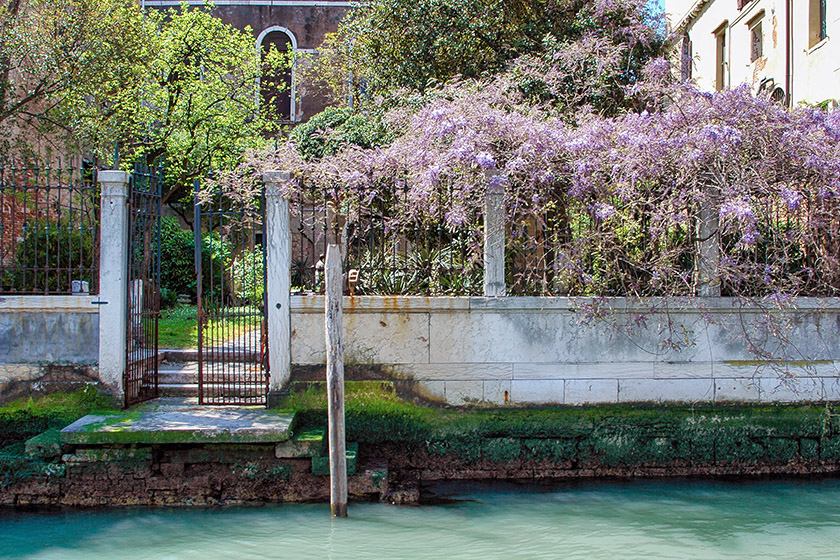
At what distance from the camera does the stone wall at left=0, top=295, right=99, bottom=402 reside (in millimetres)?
6656

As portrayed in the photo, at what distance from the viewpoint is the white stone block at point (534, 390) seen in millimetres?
6730

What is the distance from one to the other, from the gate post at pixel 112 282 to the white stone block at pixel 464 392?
3028 millimetres

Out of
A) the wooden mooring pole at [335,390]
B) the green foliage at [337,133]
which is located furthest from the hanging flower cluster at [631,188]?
the green foliage at [337,133]

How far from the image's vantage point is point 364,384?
21.9 feet

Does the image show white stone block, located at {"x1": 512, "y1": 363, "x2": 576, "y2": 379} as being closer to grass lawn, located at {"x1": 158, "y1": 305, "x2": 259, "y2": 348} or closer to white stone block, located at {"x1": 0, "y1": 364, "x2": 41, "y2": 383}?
grass lawn, located at {"x1": 158, "y1": 305, "x2": 259, "y2": 348}

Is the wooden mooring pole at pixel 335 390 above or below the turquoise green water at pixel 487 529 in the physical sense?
above

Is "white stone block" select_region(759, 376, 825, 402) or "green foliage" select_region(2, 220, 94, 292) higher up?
"green foliage" select_region(2, 220, 94, 292)

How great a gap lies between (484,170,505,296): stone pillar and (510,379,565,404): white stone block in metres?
0.86

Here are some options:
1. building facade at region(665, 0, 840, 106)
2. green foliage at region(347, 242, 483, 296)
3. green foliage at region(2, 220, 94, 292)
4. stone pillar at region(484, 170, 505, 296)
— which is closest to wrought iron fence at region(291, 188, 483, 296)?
green foliage at region(347, 242, 483, 296)

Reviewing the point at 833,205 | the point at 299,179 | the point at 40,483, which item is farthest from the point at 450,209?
the point at 40,483

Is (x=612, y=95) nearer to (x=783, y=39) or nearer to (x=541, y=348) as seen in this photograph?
(x=541, y=348)

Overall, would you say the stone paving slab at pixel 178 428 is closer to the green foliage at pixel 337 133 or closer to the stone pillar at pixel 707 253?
the stone pillar at pixel 707 253

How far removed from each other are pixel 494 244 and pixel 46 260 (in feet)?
13.6

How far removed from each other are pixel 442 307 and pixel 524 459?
5.32 feet
